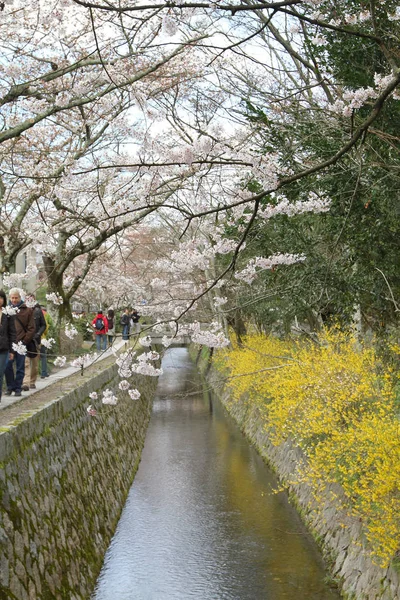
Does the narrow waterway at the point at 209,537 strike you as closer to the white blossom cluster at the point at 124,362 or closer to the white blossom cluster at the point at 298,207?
the white blossom cluster at the point at 124,362

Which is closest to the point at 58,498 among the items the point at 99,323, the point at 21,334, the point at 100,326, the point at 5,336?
the point at 5,336

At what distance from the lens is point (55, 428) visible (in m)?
7.21

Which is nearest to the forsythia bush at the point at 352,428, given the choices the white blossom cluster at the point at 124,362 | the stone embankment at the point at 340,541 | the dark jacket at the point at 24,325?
the stone embankment at the point at 340,541

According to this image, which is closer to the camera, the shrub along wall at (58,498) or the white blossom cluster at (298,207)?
the shrub along wall at (58,498)

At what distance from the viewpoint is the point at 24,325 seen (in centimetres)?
866

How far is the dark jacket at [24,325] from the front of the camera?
859 cm

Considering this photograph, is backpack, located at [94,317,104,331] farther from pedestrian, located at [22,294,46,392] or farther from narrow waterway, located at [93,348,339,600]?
pedestrian, located at [22,294,46,392]

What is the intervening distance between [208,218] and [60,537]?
1274 cm

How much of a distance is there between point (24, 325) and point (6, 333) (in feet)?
4.28

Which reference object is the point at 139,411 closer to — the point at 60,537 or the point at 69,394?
the point at 69,394

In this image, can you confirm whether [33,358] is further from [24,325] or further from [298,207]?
[298,207]

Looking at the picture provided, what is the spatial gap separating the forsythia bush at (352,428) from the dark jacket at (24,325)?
2.92m

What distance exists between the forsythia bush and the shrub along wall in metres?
2.35

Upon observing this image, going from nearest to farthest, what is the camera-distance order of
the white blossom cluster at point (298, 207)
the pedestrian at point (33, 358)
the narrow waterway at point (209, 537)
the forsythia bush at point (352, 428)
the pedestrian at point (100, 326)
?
the forsythia bush at point (352, 428) → the narrow waterway at point (209, 537) → the white blossom cluster at point (298, 207) → the pedestrian at point (33, 358) → the pedestrian at point (100, 326)
